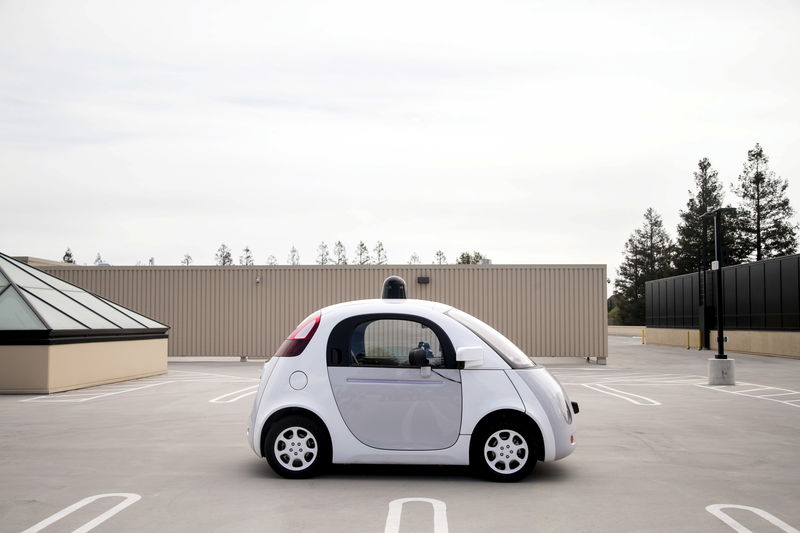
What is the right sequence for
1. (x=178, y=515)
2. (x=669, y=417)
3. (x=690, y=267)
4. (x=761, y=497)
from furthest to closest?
(x=690, y=267) → (x=669, y=417) → (x=761, y=497) → (x=178, y=515)

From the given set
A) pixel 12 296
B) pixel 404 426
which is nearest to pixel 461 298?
pixel 12 296

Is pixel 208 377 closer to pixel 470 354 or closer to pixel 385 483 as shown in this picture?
pixel 385 483

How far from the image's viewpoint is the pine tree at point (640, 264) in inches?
3460

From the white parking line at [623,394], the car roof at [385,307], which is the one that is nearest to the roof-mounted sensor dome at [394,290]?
the car roof at [385,307]

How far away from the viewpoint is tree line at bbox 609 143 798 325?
208 ft

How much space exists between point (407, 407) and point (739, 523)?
2931 mm

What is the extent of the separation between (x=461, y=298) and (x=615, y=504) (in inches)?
945

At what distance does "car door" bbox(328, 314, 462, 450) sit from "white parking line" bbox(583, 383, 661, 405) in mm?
8456

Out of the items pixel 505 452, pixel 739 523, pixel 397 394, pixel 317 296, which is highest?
pixel 317 296

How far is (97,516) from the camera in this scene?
592 cm

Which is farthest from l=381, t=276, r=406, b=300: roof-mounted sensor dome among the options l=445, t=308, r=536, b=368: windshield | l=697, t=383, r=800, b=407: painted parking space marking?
l=697, t=383, r=800, b=407: painted parking space marking

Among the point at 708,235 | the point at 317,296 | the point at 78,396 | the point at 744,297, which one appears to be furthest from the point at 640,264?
the point at 78,396

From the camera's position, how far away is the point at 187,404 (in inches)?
559

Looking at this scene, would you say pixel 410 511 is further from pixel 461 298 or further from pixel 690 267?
pixel 690 267
